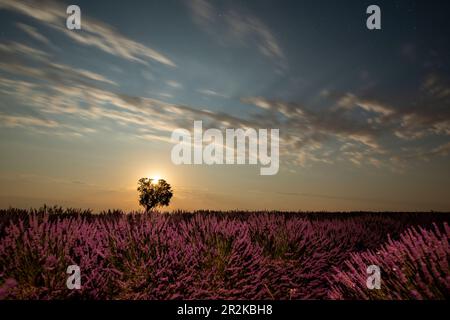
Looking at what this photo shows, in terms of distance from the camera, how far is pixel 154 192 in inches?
1202

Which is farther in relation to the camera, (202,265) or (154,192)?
(154,192)

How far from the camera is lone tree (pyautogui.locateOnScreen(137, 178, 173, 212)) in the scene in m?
30.3

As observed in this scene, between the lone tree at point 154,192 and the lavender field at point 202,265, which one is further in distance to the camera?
the lone tree at point 154,192

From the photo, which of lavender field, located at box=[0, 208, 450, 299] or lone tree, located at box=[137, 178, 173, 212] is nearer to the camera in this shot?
lavender field, located at box=[0, 208, 450, 299]

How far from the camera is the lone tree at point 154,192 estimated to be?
30.3 metres
